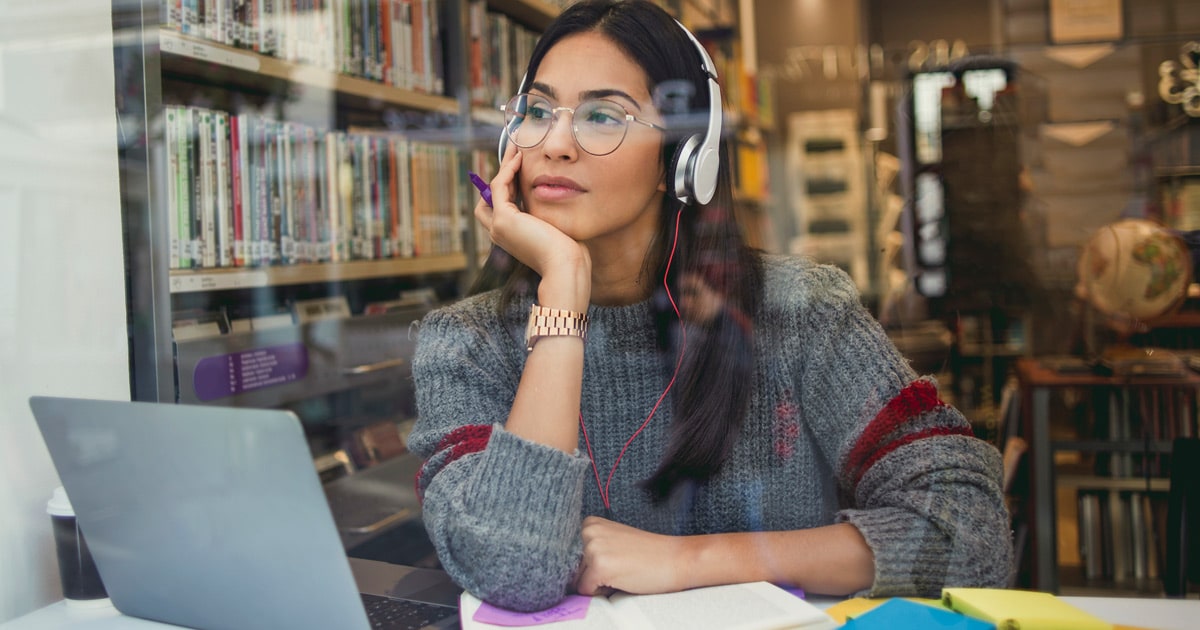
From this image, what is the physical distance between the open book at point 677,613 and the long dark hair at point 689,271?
276 mm

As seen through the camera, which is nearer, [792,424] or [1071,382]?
[792,424]

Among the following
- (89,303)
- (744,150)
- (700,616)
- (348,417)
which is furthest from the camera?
(348,417)

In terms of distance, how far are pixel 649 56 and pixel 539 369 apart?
396mm

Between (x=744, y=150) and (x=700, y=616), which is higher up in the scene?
(x=744, y=150)

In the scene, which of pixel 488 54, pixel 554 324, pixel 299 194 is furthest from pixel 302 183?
pixel 554 324

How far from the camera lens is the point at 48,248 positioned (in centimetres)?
106

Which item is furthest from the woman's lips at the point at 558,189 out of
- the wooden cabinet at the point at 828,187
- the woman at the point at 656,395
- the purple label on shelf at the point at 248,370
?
the purple label on shelf at the point at 248,370

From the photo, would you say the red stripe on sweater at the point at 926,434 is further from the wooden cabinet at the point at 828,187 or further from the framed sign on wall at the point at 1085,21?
the framed sign on wall at the point at 1085,21

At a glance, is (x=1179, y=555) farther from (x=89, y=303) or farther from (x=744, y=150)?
→ (x=89, y=303)

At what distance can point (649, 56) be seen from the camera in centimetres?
102

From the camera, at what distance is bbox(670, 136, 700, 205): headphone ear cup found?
1.02 m

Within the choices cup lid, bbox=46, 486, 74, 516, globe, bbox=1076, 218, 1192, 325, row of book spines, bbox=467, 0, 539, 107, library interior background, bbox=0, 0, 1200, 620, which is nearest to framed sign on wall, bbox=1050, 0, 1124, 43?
library interior background, bbox=0, 0, 1200, 620

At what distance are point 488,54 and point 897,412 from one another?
3.85 ft

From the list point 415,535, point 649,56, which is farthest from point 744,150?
point 415,535
